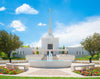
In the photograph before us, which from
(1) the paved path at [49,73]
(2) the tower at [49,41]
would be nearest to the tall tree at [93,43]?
(2) the tower at [49,41]

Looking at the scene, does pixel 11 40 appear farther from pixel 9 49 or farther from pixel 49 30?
pixel 49 30

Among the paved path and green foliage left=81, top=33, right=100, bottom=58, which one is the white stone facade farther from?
the paved path

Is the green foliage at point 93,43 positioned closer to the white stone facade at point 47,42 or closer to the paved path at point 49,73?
the white stone facade at point 47,42

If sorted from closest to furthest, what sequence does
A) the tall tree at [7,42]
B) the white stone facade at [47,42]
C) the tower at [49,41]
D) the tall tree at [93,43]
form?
1. the tall tree at [7,42]
2. the tall tree at [93,43]
3. the tower at [49,41]
4. the white stone facade at [47,42]

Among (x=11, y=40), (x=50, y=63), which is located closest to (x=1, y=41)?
(x=11, y=40)

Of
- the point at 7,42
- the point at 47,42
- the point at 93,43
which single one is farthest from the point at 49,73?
the point at 47,42

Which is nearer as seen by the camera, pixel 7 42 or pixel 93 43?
pixel 7 42

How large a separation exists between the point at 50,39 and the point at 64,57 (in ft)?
56.3

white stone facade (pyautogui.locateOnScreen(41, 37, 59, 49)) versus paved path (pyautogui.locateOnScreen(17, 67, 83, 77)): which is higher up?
white stone facade (pyautogui.locateOnScreen(41, 37, 59, 49))

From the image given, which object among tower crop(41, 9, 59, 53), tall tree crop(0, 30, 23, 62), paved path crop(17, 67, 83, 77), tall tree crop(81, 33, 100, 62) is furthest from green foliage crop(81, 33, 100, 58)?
paved path crop(17, 67, 83, 77)

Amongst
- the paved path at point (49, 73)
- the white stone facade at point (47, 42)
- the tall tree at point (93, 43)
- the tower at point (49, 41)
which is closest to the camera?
the paved path at point (49, 73)

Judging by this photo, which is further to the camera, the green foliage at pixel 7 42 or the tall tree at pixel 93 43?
the tall tree at pixel 93 43

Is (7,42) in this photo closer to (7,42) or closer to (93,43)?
(7,42)

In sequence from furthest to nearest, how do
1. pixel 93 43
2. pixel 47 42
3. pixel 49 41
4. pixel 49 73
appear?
pixel 47 42 → pixel 49 41 → pixel 93 43 → pixel 49 73
